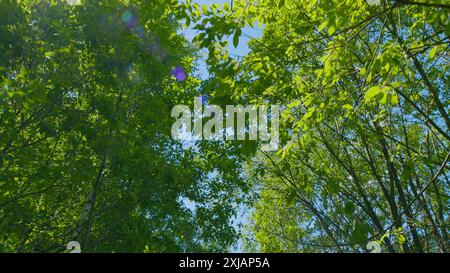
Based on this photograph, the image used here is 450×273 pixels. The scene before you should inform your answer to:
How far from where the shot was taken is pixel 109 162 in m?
8.43

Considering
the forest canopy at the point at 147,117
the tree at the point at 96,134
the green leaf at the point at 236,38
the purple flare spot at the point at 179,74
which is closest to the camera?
the green leaf at the point at 236,38

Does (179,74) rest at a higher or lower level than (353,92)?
higher

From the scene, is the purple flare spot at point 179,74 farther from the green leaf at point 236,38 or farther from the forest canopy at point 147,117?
the green leaf at point 236,38

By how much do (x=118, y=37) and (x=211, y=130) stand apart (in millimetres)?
3771

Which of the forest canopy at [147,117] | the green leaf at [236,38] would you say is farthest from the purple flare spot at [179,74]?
the green leaf at [236,38]

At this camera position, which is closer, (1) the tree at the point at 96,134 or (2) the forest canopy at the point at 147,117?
(2) the forest canopy at the point at 147,117

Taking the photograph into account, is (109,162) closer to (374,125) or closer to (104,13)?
(104,13)

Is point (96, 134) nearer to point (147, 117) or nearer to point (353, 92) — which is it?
point (147, 117)

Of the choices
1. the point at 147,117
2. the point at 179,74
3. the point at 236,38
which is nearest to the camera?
the point at 236,38

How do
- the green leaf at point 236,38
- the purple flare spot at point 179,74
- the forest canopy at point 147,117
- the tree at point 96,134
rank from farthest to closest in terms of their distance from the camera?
1. the purple flare spot at point 179,74
2. the tree at point 96,134
3. the forest canopy at point 147,117
4. the green leaf at point 236,38

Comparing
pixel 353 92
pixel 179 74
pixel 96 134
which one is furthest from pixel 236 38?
pixel 179 74

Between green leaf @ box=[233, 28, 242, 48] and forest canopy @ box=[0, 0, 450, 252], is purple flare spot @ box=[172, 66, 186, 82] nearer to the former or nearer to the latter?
forest canopy @ box=[0, 0, 450, 252]
